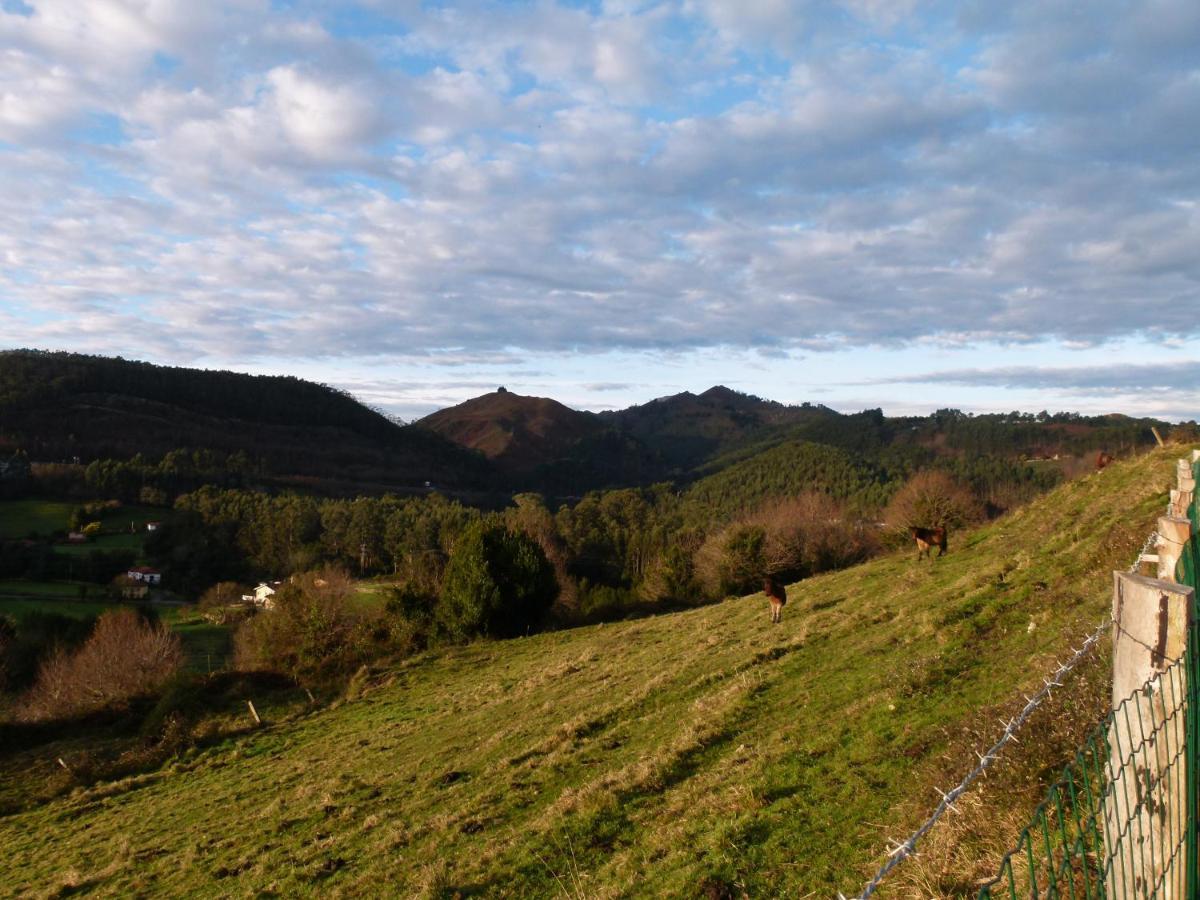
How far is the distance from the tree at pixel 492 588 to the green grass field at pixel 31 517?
69664 millimetres

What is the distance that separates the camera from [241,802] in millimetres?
15820

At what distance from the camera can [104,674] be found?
32562 millimetres

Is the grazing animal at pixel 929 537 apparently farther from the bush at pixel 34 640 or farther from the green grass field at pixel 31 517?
the green grass field at pixel 31 517

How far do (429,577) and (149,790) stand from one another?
88.8 ft

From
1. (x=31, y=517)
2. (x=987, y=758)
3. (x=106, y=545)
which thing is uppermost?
(x=987, y=758)

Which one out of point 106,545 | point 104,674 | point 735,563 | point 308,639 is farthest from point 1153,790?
point 106,545

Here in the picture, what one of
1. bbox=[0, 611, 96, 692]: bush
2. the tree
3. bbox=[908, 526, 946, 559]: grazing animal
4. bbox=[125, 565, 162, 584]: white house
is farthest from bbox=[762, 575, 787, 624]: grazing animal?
bbox=[125, 565, 162, 584]: white house

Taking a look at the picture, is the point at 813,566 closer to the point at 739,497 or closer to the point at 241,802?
the point at 241,802

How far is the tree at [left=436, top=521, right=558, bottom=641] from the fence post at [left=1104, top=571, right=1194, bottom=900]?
112ft

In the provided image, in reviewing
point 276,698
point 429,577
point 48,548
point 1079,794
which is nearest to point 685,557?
point 429,577

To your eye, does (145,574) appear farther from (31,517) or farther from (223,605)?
(31,517)

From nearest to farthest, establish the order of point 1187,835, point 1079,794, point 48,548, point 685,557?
point 1187,835, point 1079,794, point 685,557, point 48,548

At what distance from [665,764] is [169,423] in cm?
18300

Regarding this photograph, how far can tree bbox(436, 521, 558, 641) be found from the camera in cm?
3609
